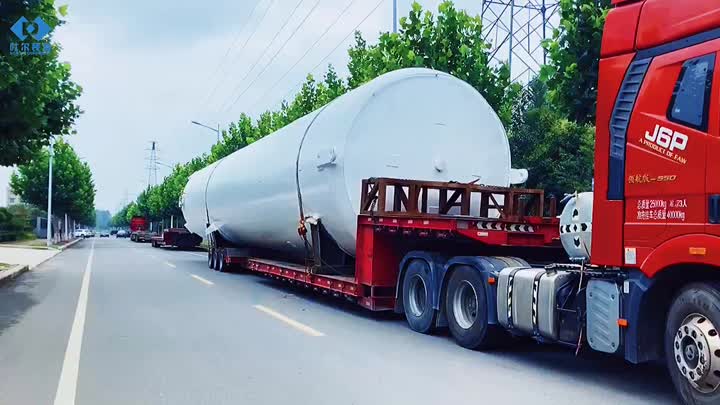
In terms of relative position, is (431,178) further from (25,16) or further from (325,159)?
(25,16)

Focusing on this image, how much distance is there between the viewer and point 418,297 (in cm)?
954

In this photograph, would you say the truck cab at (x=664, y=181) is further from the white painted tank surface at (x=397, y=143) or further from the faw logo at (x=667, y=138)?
the white painted tank surface at (x=397, y=143)

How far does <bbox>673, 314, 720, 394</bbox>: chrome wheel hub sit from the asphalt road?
31.7 inches

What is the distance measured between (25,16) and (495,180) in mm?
7814

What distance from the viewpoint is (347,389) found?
6.09m

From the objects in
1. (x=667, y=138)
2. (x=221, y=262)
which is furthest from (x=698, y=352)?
(x=221, y=262)

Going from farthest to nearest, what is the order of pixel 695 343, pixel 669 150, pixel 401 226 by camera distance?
pixel 401 226, pixel 669 150, pixel 695 343

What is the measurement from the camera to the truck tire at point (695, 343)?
4.96 metres

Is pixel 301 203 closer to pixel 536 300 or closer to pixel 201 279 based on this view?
pixel 536 300

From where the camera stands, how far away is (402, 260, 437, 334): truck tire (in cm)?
898

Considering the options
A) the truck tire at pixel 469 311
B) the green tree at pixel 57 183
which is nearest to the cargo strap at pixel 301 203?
the truck tire at pixel 469 311

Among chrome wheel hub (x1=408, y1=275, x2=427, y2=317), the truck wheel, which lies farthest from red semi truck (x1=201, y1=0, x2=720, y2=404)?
the truck wheel

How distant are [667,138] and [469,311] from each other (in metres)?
3.68

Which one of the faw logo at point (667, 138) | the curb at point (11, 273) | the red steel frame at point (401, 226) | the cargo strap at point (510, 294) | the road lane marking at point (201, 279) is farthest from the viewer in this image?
the road lane marking at point (201, 279)
